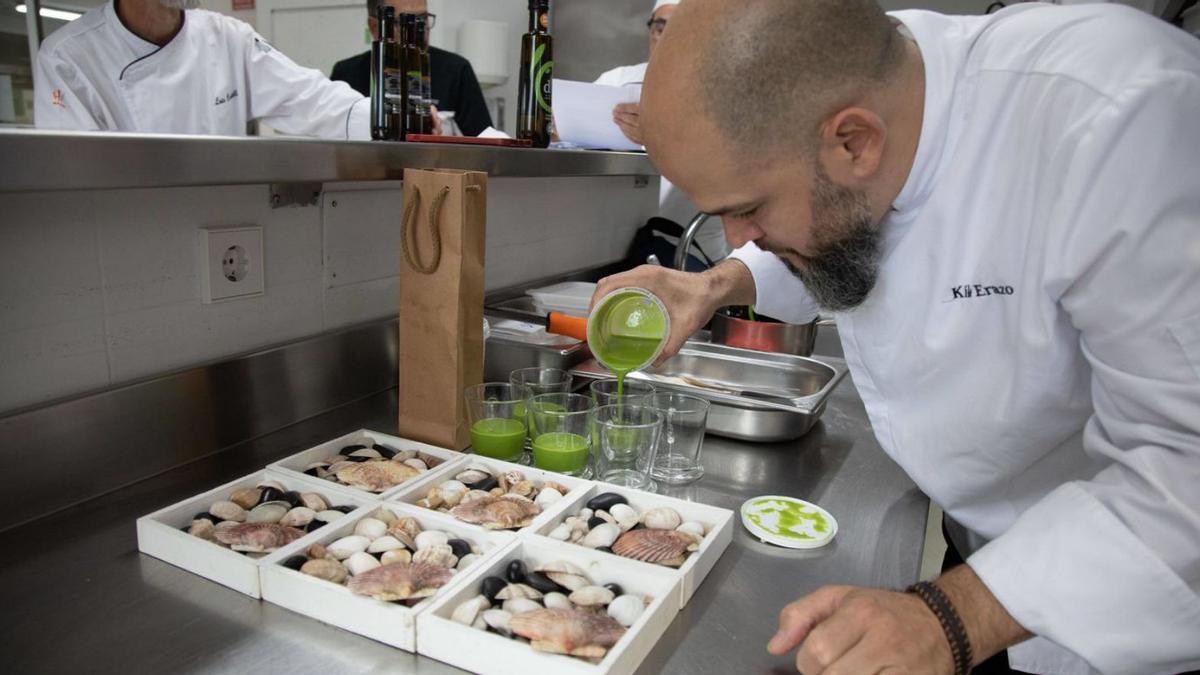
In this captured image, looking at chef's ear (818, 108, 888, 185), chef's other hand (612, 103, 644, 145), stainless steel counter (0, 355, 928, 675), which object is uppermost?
chef's other hand (612, 103, 644, 145)

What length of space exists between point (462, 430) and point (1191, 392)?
2.91 feet

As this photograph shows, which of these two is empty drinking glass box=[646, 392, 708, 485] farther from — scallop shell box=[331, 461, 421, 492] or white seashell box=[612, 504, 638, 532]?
scallop shell box=[331, 461, 421, 492]

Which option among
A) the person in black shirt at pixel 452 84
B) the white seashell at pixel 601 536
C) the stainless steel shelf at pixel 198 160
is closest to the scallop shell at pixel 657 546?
the white seashell at pixel 601 536

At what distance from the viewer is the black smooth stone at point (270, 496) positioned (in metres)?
0.97

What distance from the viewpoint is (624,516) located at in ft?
3.20

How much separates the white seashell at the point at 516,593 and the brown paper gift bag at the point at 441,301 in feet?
1.39

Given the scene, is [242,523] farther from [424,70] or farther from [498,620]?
[424,70]

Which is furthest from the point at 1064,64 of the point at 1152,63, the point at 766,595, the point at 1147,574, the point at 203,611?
the point at 203,611

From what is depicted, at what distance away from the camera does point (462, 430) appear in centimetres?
121

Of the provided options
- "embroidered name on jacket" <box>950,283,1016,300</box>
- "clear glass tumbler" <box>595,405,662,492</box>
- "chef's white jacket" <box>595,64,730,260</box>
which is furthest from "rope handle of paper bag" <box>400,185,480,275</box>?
"chef's white jacket" <box>595,64,730,260</box>

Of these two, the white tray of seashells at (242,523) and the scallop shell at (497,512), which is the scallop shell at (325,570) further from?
the scallop shell at (497,512)

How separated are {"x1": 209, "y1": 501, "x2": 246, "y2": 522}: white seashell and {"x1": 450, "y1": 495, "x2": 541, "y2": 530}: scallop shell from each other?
9.4 inches

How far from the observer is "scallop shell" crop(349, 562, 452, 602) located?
783 millimetres

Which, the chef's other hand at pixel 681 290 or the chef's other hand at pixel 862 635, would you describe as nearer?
the chef's other hand at pixel 862 635
